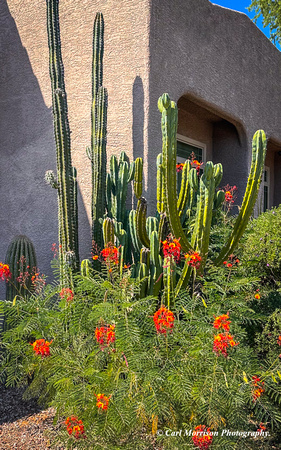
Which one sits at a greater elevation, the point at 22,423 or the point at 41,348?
the point at 41,348

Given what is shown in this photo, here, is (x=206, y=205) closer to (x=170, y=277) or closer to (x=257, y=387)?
(x=170, y=277)

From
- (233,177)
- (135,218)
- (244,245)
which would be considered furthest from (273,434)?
(233,177)

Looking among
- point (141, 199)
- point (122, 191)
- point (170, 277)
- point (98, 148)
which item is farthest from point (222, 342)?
point (98, 148)

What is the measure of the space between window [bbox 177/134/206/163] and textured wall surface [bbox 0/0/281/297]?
Result: 257 millimetres

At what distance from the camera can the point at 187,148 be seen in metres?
7.23

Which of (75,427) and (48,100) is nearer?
(75,427)

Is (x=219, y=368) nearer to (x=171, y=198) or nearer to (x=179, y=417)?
(x=179, y=417)

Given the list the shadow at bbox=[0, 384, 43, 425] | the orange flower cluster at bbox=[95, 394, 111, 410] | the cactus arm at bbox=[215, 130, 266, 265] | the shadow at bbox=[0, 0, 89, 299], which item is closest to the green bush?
the cactus arm at bbox=[215, 130, 266, 265]

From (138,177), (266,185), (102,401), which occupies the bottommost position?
(102,401)

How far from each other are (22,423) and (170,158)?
2603 mm

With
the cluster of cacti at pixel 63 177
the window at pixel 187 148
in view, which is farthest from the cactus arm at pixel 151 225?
the window at pixel 187 148

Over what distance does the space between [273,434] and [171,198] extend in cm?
199

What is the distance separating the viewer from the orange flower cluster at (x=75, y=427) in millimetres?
2494

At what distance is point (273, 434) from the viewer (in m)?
2.92
